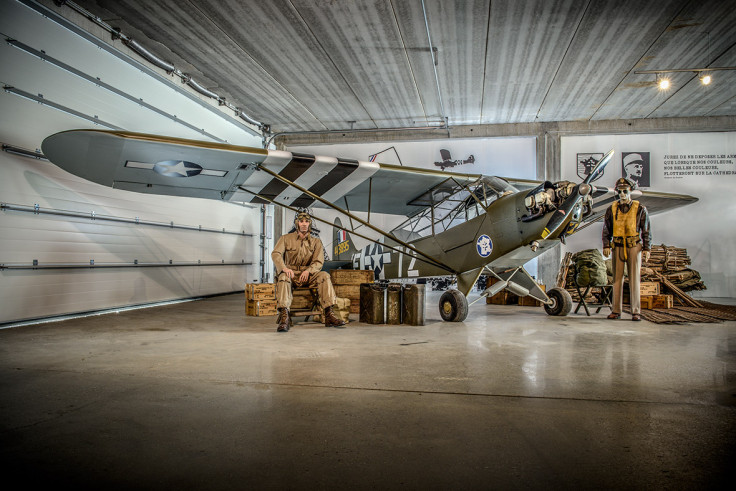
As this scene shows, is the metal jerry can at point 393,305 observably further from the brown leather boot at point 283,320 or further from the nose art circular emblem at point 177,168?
the nose art circular emblem at point 177,168

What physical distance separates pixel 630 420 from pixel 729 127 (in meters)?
11.8

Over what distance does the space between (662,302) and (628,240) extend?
246 cm

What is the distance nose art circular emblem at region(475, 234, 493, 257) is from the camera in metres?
5.84

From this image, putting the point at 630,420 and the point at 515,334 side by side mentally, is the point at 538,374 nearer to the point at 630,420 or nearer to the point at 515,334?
the point at 630,420

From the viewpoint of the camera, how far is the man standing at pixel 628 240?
602 cm

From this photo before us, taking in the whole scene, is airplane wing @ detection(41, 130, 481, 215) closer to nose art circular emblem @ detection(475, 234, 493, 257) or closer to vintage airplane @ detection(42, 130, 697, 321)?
vintage airplane @ detection(42, 130, 697, 321)

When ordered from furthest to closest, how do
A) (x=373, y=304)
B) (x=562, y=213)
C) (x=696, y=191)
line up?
(x=696, y=191) → (x=373, y=304) → (x=562, y=213)

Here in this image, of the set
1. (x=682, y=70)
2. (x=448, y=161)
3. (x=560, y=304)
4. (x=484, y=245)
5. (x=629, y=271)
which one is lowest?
(x=560, y=304)

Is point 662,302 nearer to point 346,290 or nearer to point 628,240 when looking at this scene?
point 628,240

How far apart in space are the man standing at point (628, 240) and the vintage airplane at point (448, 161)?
5063 mm

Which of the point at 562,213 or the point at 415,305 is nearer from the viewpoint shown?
the point at 562,213

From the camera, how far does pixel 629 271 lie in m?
6.15

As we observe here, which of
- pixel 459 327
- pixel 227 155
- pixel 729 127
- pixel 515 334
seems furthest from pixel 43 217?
pixel 729 127

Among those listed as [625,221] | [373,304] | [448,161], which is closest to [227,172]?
[373,304]
